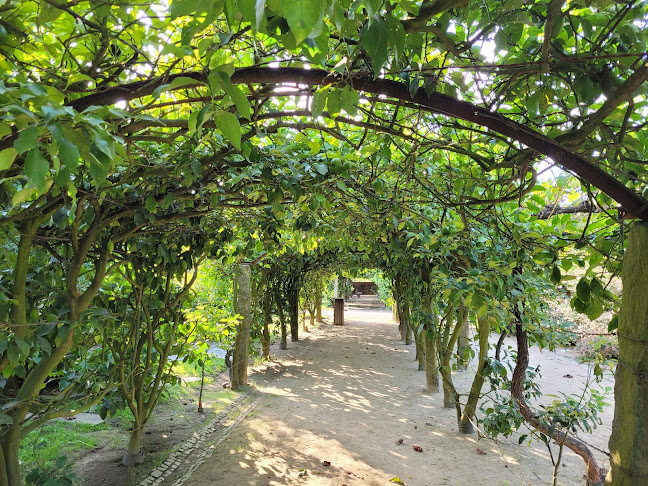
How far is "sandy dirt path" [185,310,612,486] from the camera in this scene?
11.1 ft

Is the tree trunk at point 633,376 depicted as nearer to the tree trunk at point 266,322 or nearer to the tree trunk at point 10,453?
the tree trunk at point 10,453

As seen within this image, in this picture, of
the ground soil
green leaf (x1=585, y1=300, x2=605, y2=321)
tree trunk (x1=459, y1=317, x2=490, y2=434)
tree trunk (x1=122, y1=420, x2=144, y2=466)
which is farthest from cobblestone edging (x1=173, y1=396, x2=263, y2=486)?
green leaf (x1=585, y1=300, x2=605, y2=321)

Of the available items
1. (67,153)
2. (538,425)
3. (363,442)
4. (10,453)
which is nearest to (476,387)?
(363,442)

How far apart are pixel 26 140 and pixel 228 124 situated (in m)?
0.32

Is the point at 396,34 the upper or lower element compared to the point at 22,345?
upper

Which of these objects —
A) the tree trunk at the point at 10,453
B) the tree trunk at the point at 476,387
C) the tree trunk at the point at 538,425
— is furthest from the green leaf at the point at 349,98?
the tree trunk at the point at 476,387

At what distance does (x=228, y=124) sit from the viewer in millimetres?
768

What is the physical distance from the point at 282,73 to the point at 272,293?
27.7ft

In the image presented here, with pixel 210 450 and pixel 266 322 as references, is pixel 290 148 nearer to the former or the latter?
pixel 210 450

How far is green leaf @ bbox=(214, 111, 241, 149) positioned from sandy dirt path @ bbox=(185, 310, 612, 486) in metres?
3.27

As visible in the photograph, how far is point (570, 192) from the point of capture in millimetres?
2758

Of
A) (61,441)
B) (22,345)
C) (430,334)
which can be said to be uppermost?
(22,345)

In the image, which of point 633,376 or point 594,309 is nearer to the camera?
point 633,376

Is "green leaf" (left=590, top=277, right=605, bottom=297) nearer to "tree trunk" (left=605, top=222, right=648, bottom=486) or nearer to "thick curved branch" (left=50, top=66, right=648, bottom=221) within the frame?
"tree trunk" (left=605, top=222, right=648, bottom=486)
